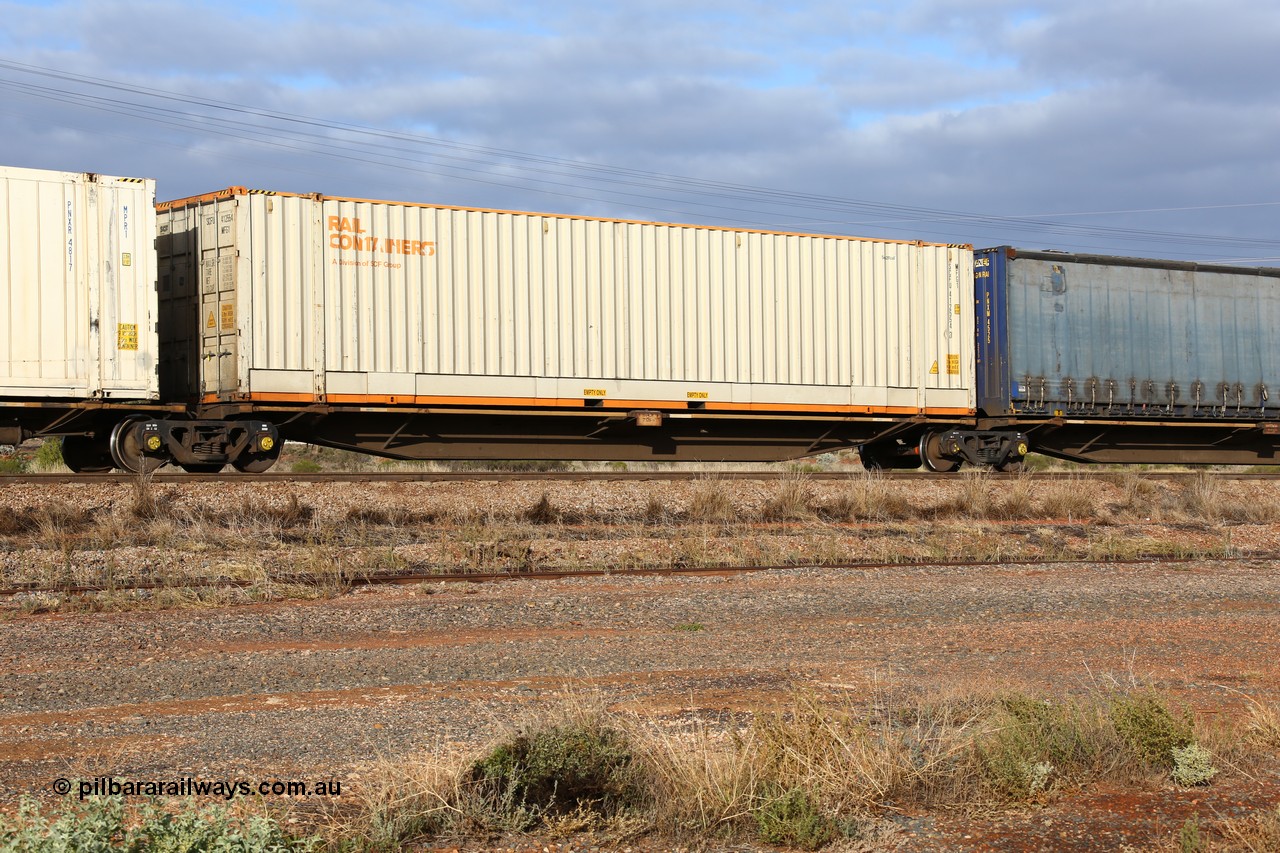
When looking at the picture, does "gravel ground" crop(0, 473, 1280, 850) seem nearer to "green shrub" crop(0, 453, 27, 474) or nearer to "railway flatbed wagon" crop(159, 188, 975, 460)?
"railway flatbed wagon" crop(159, 188, 975, 460)

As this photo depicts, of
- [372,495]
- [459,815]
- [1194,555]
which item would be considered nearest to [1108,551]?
[1194,555]

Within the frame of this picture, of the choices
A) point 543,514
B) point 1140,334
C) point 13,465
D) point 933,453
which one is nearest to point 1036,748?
point 543,514

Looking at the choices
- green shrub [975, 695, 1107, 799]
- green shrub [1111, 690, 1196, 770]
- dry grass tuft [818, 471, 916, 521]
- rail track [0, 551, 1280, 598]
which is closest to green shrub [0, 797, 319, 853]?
green shrub [975, 695, 1107, 799]

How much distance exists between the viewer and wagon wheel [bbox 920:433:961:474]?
1914 cm

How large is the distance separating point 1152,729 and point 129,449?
42.3ft

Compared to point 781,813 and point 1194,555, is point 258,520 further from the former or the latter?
point 1194,555

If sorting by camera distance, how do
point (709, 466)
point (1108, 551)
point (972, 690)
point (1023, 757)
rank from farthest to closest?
point (709, 466) → point (1108, 551) → point (972, 690) → point (1023, 757)

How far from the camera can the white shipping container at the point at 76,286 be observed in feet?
44.6

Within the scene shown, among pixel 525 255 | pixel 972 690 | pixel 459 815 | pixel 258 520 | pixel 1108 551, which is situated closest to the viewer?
pixel 459 815

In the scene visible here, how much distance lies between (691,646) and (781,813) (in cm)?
318

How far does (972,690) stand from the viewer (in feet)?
18.7

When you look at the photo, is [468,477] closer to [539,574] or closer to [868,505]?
[539,574]

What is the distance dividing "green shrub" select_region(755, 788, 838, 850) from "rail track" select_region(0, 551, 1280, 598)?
19.3 ft

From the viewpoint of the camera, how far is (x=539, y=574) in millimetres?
10664
